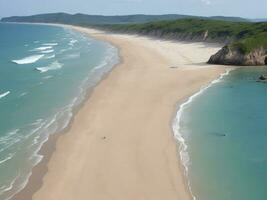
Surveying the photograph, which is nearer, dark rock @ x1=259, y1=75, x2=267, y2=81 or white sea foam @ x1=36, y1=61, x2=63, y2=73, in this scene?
dark rock @ x1=259, y1=75, x2=267, y2=81

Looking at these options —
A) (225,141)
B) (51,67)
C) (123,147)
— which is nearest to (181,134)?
(225,141)

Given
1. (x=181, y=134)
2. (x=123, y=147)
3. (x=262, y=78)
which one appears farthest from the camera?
(x=262, y=78)

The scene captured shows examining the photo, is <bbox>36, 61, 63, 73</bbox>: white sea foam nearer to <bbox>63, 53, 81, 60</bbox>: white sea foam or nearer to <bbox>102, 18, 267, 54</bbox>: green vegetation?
<bbox>63, 53, 81, 60</bbox>: white sea foam

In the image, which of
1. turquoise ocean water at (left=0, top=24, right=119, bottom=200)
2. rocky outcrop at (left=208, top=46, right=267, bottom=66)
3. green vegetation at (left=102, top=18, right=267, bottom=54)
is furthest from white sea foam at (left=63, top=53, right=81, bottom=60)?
rocky outcrop at (left=208, top=46, right=267, bottom=66)

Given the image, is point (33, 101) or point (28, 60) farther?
point (28, 60)

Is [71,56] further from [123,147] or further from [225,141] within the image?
[225,141]

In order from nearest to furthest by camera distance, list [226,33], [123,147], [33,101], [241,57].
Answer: [123,147], [33,101], [241,57], [226,33]

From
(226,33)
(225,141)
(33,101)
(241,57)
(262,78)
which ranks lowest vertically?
(226,33)
